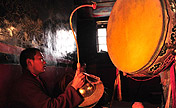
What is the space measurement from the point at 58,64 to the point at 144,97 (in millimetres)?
4041

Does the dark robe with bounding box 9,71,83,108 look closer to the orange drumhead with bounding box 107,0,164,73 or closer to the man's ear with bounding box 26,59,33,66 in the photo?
the man's ear with bounding box 26,59,33,66

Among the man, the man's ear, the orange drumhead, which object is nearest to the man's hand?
the man

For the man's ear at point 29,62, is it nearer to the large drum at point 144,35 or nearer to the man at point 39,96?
the man at point 39,96

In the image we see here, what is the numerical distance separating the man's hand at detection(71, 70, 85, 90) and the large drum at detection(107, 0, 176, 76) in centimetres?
48

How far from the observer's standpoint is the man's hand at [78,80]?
1.39m

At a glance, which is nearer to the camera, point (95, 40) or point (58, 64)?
point (58, 64)

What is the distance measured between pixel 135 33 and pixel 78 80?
2.30 feet

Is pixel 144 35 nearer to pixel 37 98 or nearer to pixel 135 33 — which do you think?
pixel 135 33

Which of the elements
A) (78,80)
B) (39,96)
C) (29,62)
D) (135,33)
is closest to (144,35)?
(135,33)

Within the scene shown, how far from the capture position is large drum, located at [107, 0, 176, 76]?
4.17 ft

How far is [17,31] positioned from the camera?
2.17 meters

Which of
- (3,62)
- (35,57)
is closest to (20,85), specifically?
(35,57)

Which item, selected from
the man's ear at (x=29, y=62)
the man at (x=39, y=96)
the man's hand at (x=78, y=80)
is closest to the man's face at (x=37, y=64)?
the man's ear at (x=29, y=62)

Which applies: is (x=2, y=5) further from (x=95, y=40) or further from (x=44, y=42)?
(x=95, y=40)
